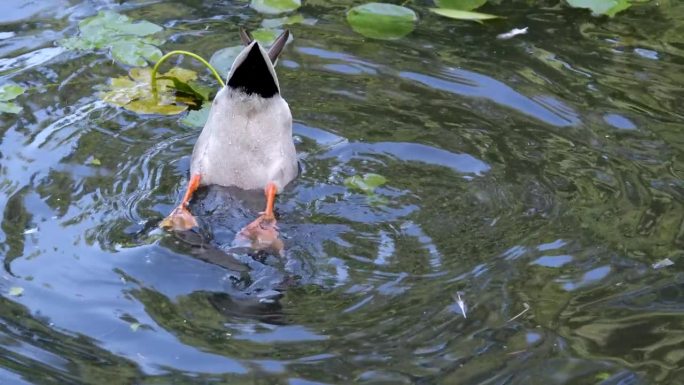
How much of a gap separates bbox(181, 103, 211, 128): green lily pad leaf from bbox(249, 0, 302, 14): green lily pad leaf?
1.32 meters

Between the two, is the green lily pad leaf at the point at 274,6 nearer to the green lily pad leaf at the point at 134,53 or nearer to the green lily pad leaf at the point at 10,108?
the green lily pad leaf at the point at 134,53

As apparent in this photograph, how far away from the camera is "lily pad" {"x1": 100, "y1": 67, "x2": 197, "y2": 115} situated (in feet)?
20.4

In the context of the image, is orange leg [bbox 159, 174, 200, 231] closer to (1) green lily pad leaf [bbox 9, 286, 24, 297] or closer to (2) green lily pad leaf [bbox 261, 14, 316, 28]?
(1) green lily pad leaf [bbox 9, 286, 24, 297]

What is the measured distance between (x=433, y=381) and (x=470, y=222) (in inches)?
47.5

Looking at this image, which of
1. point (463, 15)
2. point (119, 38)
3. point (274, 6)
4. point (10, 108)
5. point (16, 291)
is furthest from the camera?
point (274, 6)

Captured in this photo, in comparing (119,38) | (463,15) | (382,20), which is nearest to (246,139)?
(119,38)

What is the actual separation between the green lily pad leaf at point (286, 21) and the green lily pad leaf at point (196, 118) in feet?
3.57

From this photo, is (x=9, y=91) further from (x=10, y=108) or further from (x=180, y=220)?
(x=180, y=220)

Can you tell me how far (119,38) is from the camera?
6812mm

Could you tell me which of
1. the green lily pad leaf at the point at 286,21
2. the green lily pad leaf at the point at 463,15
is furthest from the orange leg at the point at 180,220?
the green lily pad leaf at the point at 463,15

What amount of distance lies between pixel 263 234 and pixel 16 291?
1098 millimetres

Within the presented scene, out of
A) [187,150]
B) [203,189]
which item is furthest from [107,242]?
[187,150]

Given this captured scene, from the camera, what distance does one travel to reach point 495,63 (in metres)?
6.72

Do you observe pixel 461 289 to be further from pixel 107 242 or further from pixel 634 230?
pixel 107 242
